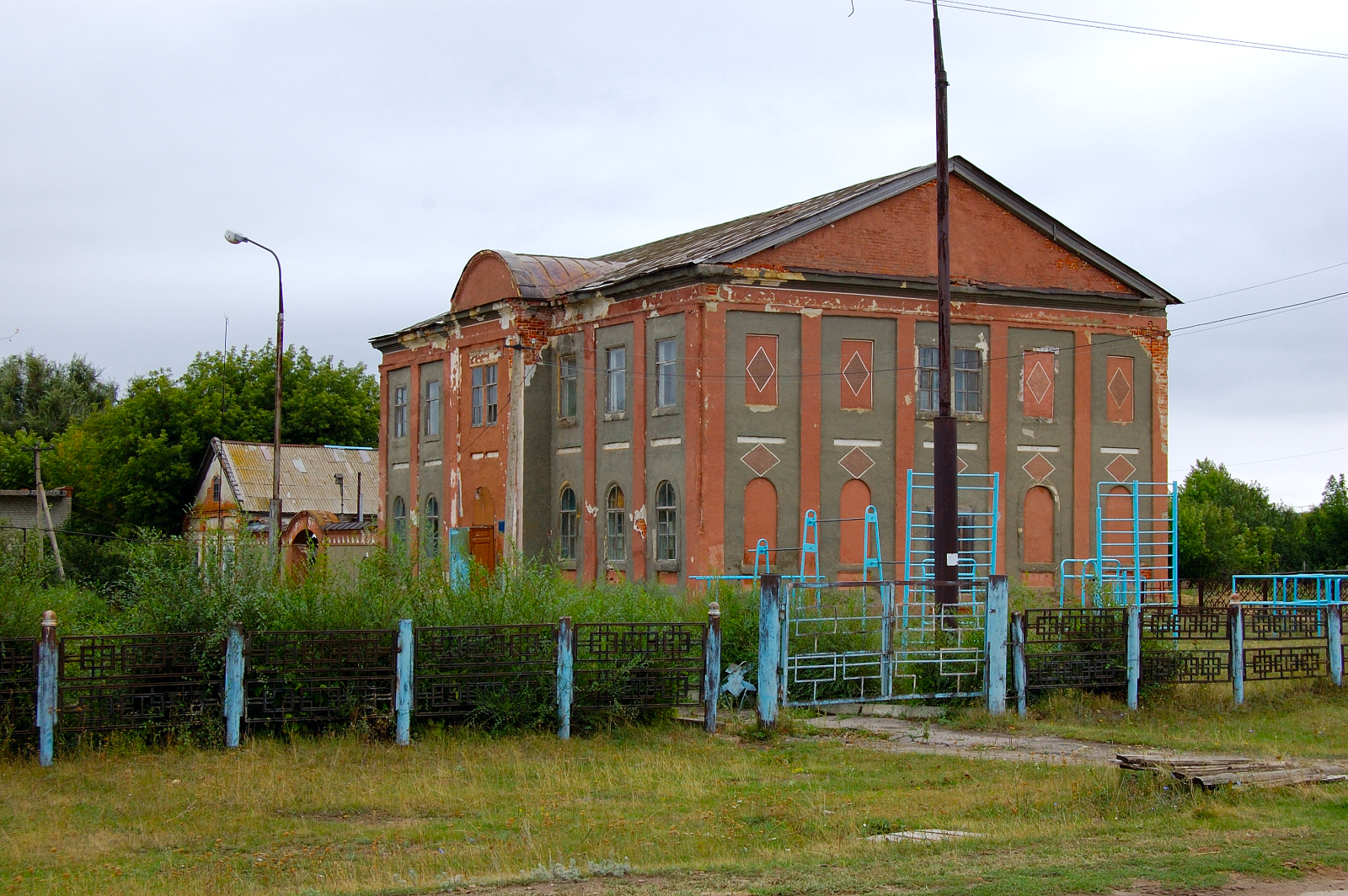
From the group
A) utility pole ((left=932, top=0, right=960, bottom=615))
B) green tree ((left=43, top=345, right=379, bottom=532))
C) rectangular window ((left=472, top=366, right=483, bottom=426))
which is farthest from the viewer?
green tree ((left=43, top=345, right=379, bottom=532))

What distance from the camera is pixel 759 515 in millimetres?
28016

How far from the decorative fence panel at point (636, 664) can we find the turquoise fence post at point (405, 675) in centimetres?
178

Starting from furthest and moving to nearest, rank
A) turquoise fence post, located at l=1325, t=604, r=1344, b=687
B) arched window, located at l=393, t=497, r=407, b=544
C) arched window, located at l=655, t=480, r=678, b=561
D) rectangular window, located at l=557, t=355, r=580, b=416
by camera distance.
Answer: arched window, located at l=393, t=497, r=407, b=544 < rectangular window, located at l=557, t=355, r=580, b=416 < arched window, located at l=655, t=480, r=678, b=561 < turquoise fence post, located at l=1325, t=604, r=1344, b=687

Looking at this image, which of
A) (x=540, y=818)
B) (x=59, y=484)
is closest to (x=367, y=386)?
(x=59, y=484)

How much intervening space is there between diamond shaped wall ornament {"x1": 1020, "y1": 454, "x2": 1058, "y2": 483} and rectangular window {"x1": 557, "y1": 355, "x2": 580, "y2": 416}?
32.0 feet

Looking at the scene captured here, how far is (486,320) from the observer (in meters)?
33.8

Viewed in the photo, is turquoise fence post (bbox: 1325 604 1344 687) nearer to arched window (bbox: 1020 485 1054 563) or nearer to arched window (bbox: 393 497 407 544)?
arched window (bbox: 1020 485 1054 563)

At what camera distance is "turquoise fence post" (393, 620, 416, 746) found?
1501 cm

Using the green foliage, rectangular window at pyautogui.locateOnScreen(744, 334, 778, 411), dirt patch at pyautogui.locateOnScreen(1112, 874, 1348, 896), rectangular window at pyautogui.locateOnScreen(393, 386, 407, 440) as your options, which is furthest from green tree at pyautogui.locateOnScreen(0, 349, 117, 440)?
dirt patch at pyautogui.locateOnScreen(1112, 874, 1348, 896)

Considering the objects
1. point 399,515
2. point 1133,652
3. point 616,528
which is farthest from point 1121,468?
point 399,515

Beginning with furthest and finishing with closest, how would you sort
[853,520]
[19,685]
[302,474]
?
[302,474]
[853,520]
[19,685]

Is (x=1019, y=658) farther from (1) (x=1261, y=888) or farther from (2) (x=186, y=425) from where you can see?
(2) (x=186, y=425)

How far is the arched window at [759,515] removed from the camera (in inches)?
1097

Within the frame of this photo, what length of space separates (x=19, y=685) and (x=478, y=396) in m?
20.6
